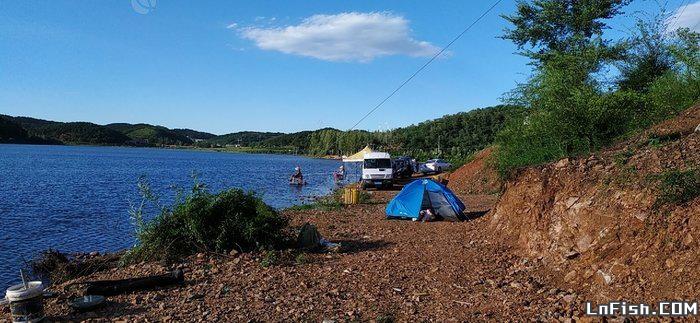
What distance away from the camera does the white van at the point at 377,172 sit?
3275cm

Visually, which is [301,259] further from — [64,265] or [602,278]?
[64,265]

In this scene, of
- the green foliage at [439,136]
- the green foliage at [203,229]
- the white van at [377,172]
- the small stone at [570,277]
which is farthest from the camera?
the green foliage at [439,136]

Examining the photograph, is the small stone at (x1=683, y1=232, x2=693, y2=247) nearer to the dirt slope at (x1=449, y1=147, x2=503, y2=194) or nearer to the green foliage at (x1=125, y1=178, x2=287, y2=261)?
the green foliage at (x1=125, y1=178, x2=287, y2=261)

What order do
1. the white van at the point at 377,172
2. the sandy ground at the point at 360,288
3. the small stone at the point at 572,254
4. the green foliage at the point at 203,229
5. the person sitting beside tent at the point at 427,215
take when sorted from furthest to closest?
the white van at the point at 377,172, the person sitting beside tent at the point at 427,215, the green foliage at the point at 203,229, the small stone at the point at 572,254, the sandy ground at the point at 360,288

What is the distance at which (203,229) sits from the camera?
37.3ft

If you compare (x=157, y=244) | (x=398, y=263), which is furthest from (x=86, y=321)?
A: (x=398, y=263)

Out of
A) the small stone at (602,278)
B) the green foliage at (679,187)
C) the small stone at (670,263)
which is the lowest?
the small stone at (602,278)

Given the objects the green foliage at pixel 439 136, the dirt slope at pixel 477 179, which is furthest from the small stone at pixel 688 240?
the green foliage at pixel 439 136

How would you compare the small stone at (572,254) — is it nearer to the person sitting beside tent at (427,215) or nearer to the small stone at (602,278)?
the small stone at (602,278)

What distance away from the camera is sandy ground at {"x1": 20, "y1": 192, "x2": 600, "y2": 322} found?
23.3 feet

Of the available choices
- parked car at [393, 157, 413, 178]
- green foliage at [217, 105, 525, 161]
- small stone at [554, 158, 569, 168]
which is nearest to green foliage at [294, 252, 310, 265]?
small stone at [554, 158, 569, 168]

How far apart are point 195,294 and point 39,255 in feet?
29.9

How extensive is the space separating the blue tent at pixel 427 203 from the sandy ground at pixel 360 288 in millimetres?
3595

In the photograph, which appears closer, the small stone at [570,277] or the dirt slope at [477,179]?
the small stone at [570,277]
